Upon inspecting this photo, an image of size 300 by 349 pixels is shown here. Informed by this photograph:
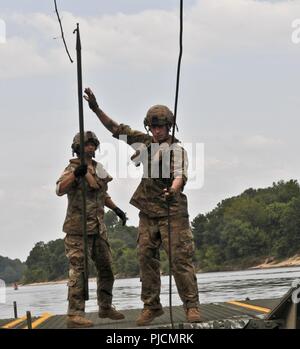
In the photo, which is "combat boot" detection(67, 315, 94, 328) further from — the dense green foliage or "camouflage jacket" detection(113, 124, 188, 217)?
the dense green foliage

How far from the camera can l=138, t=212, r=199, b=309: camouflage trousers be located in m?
6.60

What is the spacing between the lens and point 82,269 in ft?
24.9

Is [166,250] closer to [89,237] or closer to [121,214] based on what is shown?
[89,237]

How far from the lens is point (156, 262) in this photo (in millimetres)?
6879

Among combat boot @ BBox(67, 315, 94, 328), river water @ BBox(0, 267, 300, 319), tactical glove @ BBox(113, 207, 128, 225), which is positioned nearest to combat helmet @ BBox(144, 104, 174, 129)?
tactical glove @ BBox(113, 207, 128, 225)

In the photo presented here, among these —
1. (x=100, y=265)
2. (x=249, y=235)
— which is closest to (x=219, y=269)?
(x=249, y=235)

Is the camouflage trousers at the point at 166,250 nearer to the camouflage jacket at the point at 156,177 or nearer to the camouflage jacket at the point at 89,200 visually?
the camouflage jacket at the point at 156,177

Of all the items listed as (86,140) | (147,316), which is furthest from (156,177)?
(147,316)

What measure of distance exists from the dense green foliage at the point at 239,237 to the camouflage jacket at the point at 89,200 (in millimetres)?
102751

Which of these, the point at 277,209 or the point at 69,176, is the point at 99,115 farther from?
the point at 277,209

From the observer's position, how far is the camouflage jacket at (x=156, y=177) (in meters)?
6.71

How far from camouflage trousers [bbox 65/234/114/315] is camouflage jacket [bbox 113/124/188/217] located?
97 cm
